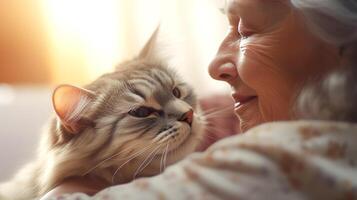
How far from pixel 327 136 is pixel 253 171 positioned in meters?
0.12

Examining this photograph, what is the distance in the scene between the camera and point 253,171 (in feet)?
2.18

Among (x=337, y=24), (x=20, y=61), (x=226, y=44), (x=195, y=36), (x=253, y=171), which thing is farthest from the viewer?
(x=195, y=36)

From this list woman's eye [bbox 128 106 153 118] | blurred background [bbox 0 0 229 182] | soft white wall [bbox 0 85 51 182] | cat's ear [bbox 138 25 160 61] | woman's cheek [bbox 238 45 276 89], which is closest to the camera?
woman's cheek [bbox 238 45 276 89]

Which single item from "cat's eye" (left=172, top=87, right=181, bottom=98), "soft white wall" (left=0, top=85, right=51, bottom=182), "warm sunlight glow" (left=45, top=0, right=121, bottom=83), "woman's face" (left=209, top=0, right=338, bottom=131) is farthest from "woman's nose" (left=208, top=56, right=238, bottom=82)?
"warm sunlight glow" (left=45, top=0, right=121, bottom=83)

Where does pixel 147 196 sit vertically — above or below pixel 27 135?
above

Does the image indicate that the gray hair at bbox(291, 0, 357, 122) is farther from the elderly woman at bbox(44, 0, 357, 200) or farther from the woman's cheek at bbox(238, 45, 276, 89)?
the woman's cheek at bbox(238, 45, 276, 89)

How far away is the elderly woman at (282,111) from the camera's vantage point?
2.15 feet

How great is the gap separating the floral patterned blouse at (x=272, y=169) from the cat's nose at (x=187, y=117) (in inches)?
12.8

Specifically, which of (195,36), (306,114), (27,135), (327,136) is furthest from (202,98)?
(327,136)

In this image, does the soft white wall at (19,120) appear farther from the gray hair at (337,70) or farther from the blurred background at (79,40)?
the gray hair at (337,70)

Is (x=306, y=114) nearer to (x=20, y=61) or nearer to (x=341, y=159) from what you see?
(x=341, y=159)

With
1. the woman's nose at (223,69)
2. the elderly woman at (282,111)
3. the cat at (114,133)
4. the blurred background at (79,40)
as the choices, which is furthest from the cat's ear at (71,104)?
the blurred background at (79,40)

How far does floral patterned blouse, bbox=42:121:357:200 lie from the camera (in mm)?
648

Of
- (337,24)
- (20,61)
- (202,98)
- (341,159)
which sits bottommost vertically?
(202,98)
